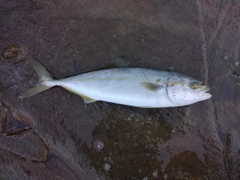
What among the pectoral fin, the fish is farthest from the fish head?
the pectoral fin

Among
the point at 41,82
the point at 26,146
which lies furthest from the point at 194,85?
the point at 26,146

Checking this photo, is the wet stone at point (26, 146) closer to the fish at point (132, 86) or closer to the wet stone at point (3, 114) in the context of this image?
the wet stone at point (3, 114)

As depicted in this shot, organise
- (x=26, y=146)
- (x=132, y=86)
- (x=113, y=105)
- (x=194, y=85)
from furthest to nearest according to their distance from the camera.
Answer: (x=113, y=105), (x=26, y=146), (x=132, y=86), (x=194, y=85)

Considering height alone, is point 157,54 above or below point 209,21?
below

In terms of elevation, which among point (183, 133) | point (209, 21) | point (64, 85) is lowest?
point (183, 133)

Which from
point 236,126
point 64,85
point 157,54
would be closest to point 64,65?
point 64,85

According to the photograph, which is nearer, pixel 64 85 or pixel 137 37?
pixel 64 85

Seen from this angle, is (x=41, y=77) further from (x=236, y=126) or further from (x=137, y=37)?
(x=236, y=126)

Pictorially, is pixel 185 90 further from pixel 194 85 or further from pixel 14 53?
pixel 14 53
